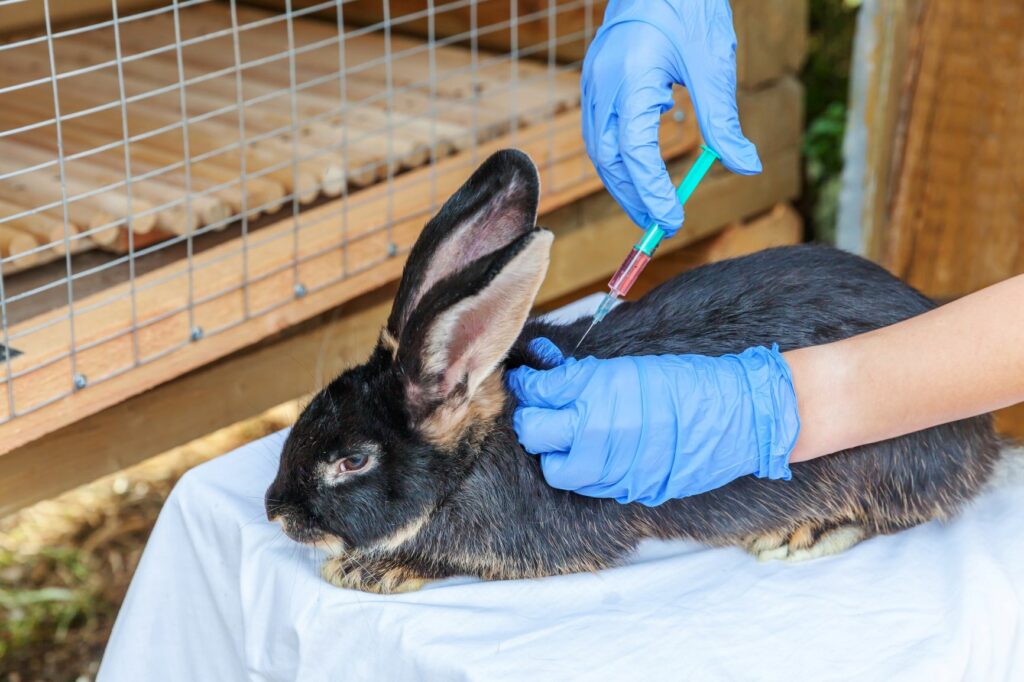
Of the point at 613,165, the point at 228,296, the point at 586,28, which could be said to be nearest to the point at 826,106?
the point at 586,28

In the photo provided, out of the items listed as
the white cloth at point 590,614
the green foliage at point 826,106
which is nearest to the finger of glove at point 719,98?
the white cloth at point 590,614

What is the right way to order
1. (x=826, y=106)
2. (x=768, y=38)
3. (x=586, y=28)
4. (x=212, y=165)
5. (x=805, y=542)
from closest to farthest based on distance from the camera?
→ 1. (x=805, y=542)
2. (x=212, y=165)
3. (x=586, y=28)
4. (x=768, y=38)
5. (x=826, y=106)

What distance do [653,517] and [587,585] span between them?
145 mm

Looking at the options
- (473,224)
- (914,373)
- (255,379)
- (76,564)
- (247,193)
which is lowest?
(76,564)

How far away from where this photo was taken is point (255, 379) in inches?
100

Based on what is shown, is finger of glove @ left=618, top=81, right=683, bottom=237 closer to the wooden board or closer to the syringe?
the syringe

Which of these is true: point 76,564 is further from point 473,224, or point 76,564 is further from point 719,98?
point 719,98

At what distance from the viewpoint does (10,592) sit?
2.94 m

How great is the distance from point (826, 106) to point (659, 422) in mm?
3291

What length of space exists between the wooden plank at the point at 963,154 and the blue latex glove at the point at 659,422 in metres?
1.54

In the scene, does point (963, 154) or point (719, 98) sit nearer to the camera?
point (719, 98)

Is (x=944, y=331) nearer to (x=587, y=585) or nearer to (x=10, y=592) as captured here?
(x=587, y=585)

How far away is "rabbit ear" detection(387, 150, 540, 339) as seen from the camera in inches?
60.6

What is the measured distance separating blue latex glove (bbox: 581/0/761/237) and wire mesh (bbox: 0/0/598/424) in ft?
2.34
